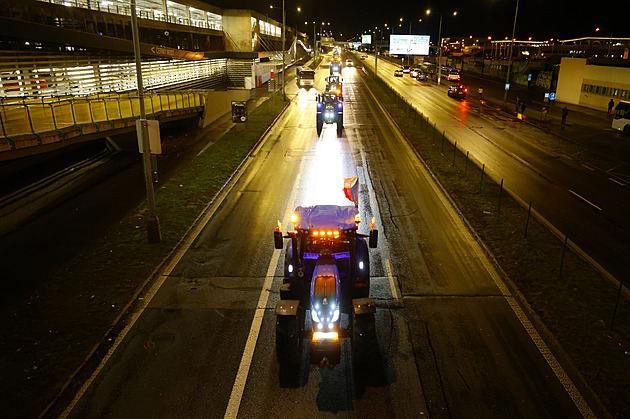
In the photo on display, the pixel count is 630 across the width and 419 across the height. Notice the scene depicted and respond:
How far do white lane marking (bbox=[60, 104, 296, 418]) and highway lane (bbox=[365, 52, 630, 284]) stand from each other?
13.1m

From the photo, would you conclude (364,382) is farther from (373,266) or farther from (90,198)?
(90,198)

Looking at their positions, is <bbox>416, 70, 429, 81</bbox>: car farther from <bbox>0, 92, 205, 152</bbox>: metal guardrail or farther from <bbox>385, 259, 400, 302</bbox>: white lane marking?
<bbox>385, 259, 400, 302</bbox>: white lane marking

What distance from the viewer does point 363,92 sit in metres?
59.7

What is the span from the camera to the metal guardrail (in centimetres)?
1741

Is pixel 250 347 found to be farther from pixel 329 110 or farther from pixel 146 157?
pixel 329 110

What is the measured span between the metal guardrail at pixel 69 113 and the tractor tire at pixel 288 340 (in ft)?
45.5

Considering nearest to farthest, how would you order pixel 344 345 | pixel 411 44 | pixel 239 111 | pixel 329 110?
pixel 344 345
pixel 239 111
pixel 329 110
pixel 411 44

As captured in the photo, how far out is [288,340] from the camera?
8.28 metres

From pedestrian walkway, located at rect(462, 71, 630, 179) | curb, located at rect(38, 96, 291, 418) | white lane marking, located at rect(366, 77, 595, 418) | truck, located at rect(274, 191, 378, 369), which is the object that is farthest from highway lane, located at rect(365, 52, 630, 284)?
curb, located at rect(38, 96, 291, 418)

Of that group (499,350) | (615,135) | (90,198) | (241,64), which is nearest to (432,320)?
(499,350)

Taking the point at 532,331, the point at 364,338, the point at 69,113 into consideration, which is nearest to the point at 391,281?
the point at 532,331

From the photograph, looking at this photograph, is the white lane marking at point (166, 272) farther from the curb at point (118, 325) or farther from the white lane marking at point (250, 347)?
the white lane marking at point (250, 347)

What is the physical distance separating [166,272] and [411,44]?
2937 inches

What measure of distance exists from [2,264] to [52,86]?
18164 mm
